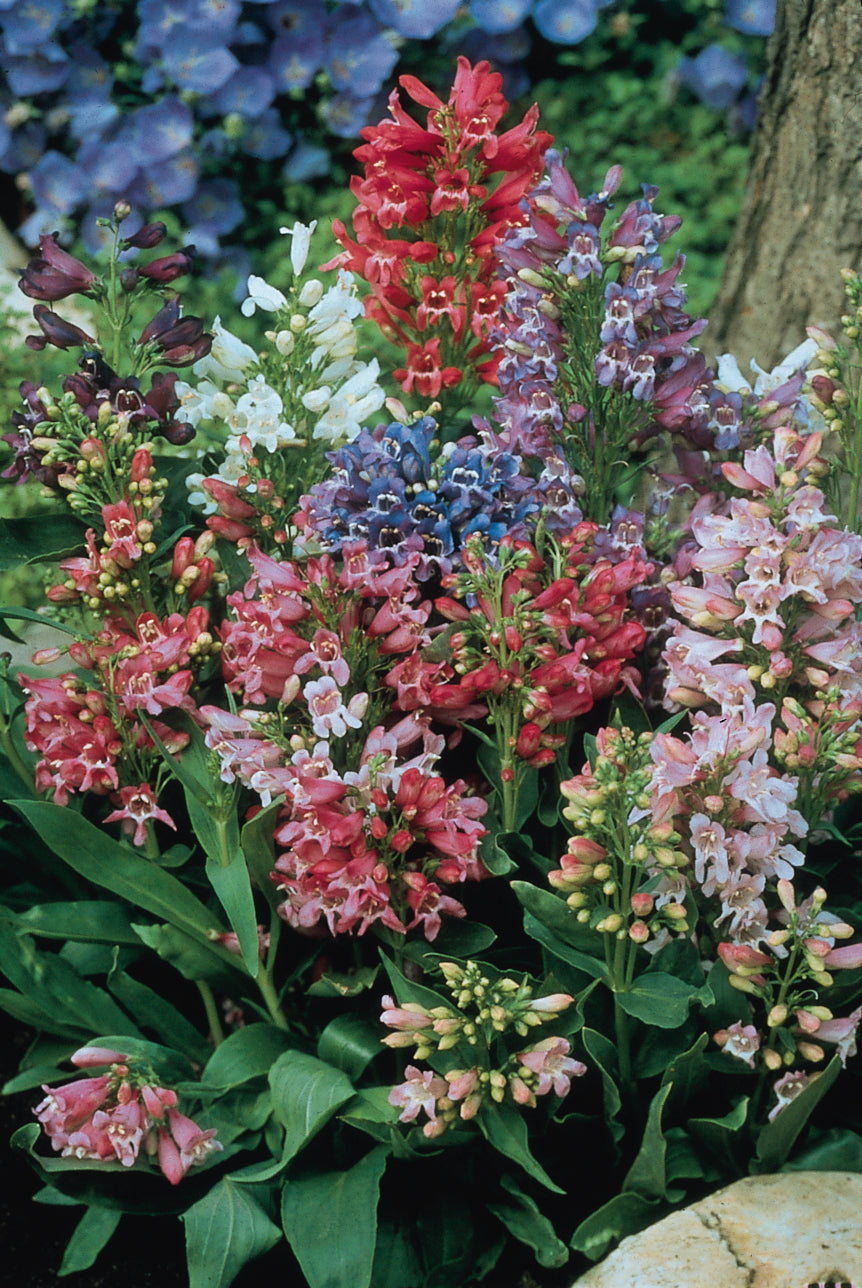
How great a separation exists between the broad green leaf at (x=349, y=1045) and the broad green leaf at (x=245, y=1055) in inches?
2.4

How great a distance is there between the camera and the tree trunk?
2.65 metres

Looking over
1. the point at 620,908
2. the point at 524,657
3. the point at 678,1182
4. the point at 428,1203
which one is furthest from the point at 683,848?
the point at 428,1203

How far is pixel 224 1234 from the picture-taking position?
5.06ft

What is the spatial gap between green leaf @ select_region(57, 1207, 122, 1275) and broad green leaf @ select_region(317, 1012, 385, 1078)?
1.18 feet

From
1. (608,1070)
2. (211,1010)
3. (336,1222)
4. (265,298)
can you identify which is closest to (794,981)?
(608,1070)

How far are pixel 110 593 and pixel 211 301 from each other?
3064 mm

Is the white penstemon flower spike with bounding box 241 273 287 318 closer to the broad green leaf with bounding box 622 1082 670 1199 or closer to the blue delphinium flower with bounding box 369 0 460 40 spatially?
the broad green leaf with bounding box 622 1082 670 1199

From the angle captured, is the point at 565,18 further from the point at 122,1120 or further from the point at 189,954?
the point at 122,1120

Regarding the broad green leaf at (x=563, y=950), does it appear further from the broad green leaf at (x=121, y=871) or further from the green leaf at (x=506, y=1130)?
the broad green leaf at (x=121, y=871)

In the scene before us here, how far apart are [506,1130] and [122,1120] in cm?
46

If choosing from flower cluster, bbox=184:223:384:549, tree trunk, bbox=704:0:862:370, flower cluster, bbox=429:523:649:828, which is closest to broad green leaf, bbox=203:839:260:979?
flower cluster, bbox=429:523:649:828

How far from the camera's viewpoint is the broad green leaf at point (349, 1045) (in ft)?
5.44

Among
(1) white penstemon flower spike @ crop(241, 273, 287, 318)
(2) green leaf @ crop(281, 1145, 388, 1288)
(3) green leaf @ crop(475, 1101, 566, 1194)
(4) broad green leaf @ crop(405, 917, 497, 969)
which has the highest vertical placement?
(1) white penstemon flower spike @ crop(241, 273, 287, 318)

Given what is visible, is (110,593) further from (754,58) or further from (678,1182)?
(754,58)
